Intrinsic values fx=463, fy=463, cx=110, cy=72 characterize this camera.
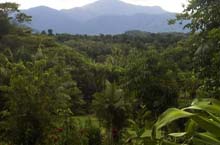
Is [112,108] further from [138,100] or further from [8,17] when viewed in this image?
[8,17]

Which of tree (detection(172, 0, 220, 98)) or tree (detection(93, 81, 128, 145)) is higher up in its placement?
tree (detection(172, 0, 220, 98))

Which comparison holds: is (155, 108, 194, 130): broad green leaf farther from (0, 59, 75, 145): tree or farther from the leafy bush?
(0, 59, 75, 145): tree

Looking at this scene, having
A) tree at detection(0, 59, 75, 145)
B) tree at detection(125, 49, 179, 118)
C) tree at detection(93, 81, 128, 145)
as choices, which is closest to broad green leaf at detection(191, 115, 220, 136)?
tree at detection(0, 59, 75, 145)

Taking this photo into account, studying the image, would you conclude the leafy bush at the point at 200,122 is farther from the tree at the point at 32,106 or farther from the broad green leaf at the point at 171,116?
the tree at the point at 32,106

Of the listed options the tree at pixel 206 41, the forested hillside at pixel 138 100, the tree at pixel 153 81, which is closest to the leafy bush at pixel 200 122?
the forested hillside at pixel 138 100

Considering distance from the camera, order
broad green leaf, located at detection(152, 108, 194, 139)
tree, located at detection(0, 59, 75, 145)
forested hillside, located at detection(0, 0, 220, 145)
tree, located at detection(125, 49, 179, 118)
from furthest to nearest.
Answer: tree, located at detection(125, 49, 179, 118)
tree, located at detection(0, 59, 75, 145)
forested hillside, located at detection(0, 0, 220, 145)
broad green leaf, located at detection(152, 108, 194, 139)

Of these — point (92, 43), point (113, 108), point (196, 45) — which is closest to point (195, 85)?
point (113, 108)

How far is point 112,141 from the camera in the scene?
1270cm

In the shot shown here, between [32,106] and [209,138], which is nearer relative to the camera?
[209,138]

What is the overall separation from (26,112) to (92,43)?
138 feet

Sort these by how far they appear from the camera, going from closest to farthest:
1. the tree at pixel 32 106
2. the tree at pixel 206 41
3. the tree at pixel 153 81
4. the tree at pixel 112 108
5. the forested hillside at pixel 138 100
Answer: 1. the forested hillside at pixel 138 100
2. the tree at pixel 206 41
3. the tree at pixel 32 106
4. the tree at pixel 112 108
5. the tree at pixel 153 81

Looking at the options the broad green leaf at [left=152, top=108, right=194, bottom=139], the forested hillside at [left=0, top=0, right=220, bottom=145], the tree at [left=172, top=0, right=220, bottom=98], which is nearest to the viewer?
the broad green leaf at [left=152, top=108, right=194, bottom=139]

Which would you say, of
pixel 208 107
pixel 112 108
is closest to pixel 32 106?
pixel 112 108

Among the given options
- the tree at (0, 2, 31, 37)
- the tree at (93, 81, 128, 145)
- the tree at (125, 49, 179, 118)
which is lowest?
the tree at (93, 81, 128, 145)
